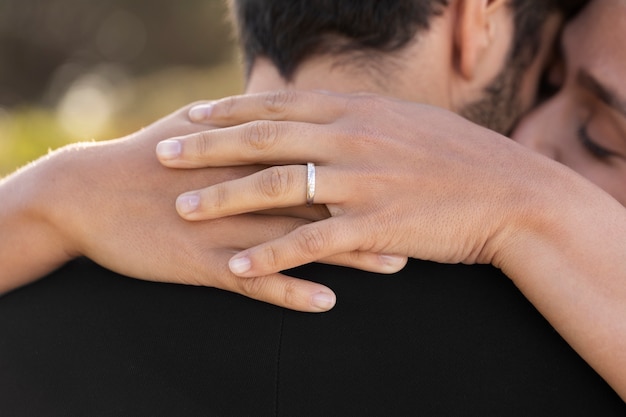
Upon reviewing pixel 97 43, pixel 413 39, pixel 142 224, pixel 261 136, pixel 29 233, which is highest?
pixel 413 39

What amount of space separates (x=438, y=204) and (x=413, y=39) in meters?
0.55

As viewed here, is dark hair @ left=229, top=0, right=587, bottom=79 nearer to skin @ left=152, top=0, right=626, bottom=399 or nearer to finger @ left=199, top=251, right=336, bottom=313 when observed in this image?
skin @ left=152, top=0, right=626, bottom=399

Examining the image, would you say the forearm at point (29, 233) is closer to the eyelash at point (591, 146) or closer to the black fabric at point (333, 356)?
the black fabric at point (333, 356)

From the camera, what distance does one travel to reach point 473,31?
2170mm

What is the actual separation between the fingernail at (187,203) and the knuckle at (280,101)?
11.5 inches

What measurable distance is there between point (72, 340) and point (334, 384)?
609 mm

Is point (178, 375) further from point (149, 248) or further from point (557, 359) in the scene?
point (557, 359)

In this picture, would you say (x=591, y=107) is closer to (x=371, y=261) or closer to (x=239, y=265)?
(x=371, y=261)

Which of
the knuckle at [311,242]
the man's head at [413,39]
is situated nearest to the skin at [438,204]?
the knuckle at [311,242]

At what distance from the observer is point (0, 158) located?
630cm

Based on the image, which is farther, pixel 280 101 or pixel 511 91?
pixel 511 91

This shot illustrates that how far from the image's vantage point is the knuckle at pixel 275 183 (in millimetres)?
1697

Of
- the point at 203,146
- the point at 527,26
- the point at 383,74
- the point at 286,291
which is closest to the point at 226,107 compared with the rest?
the point at 203,146

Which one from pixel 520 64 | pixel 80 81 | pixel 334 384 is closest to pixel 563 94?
pixel 520 64
